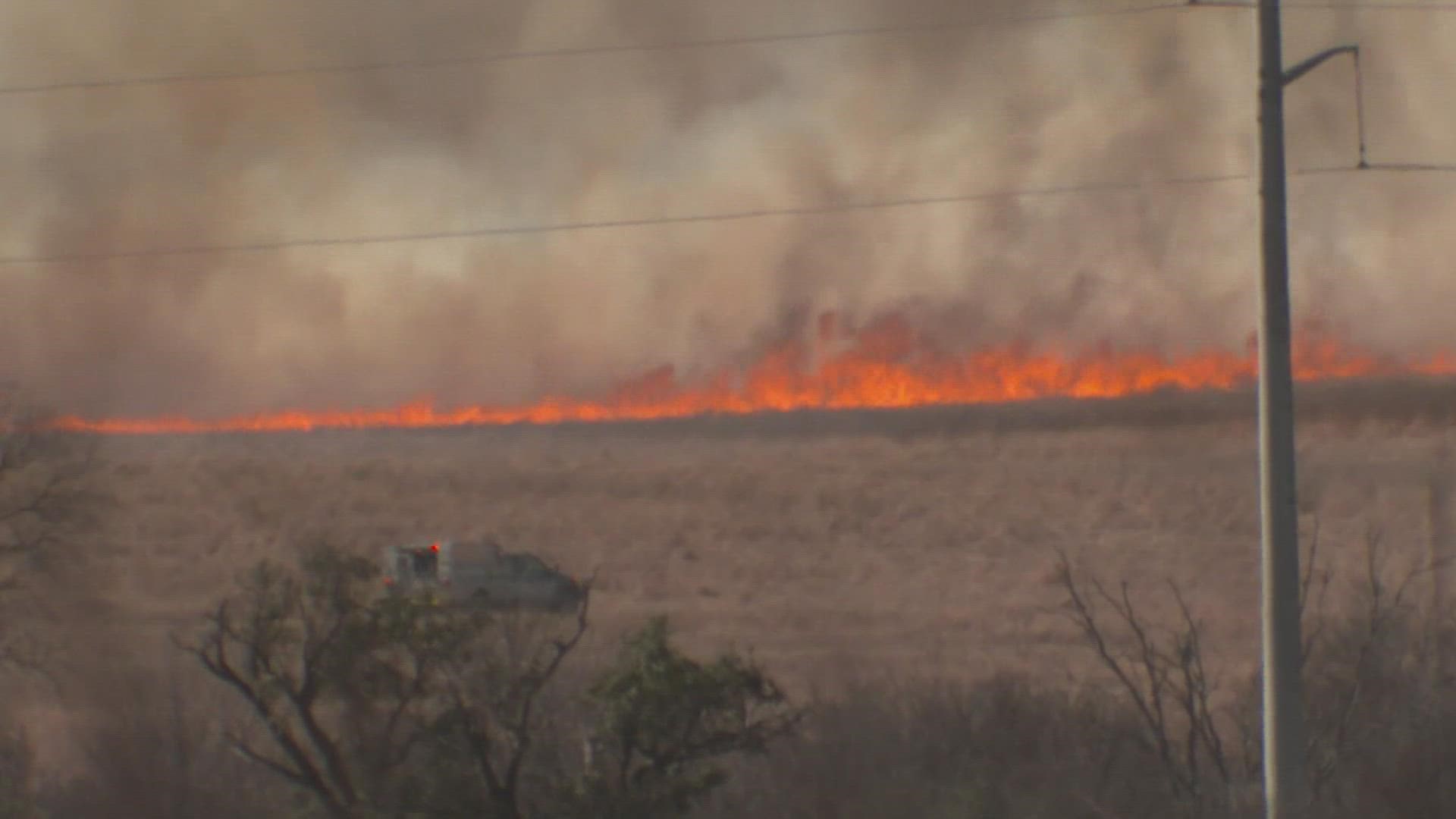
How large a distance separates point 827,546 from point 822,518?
8.25 feet

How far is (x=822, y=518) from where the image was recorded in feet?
137

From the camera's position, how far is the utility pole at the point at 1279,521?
944 cm

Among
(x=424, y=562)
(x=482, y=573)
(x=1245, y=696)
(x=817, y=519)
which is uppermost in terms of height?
(x=817, y=519)

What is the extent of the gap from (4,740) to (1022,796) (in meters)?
11.5

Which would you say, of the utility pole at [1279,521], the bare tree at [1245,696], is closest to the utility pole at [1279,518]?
the utility pole at [1279,521]

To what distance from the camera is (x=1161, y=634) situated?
28.4m

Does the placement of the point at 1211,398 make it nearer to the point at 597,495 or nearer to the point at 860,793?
the point at 597,495

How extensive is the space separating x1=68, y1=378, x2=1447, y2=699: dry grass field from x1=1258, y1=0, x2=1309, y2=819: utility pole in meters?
14.2

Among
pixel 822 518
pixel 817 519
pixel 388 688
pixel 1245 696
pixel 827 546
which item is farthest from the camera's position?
pixel 822 518

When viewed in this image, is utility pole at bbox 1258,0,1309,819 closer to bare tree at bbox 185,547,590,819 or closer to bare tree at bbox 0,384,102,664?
bare tree at bbox 185,547,590,819

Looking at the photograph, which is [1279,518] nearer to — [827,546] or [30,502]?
[30,502]

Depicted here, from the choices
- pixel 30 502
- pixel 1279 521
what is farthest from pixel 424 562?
pixel 1279 521

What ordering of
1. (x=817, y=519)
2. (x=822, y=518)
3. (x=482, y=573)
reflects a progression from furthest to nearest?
(x=822, y=518) → (x=817, y=519) → (x=482, y=573)

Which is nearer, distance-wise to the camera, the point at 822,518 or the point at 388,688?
the point at 388,688
